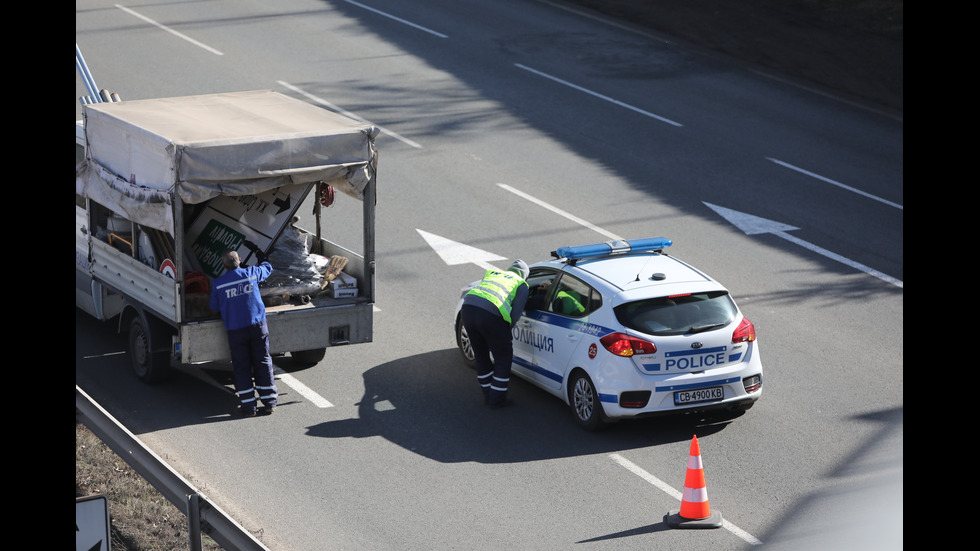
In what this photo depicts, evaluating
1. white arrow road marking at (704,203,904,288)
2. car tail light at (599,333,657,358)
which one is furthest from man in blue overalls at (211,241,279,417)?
white arrow road marking at (704,203,904,288)

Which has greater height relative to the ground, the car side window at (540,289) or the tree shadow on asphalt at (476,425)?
the car side window at (540,289)

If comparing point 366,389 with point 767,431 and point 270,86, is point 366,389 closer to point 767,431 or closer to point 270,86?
point 767,431

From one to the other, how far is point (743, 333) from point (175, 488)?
553cm

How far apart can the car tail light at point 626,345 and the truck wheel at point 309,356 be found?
11.7 feet

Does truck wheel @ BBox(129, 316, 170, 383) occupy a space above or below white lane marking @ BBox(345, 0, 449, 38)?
below

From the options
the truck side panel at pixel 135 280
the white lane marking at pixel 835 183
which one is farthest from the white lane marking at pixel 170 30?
the truck side panel at pixel 135 280

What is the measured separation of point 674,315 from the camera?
33.7 ft

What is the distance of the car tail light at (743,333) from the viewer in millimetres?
10273

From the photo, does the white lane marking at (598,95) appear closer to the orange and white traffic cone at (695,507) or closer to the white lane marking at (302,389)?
the white lane marking at (302,389)

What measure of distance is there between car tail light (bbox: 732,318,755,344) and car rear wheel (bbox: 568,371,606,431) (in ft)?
4.62

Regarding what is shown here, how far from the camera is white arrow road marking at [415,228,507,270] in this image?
15060 mm

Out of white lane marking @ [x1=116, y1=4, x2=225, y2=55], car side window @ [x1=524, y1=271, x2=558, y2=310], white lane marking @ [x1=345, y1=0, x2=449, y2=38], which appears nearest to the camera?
car side window @ [x1=524, y1=271, x2=558, y2=310]

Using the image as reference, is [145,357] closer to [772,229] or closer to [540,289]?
[540,289]

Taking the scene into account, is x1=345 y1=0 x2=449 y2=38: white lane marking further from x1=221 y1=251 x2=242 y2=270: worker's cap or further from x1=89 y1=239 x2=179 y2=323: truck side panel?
x1=221 y1=251 x2=242 y2=270: worker's cap
